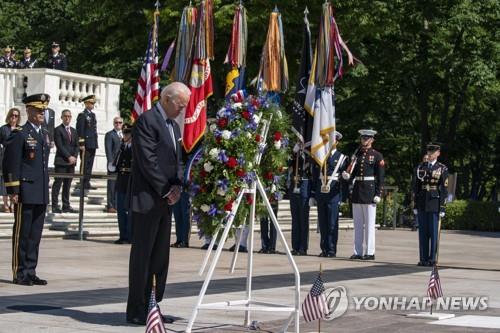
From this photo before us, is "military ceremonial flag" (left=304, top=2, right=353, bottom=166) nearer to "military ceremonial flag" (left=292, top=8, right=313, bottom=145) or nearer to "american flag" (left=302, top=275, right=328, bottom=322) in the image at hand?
"military ceremonial flag" (left=292, top=8, right=313, bottom=145)

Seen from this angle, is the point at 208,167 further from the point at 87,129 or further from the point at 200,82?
the point at 87,129

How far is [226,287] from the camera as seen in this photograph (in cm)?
1371

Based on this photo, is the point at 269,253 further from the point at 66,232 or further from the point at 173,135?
the point at 173,135

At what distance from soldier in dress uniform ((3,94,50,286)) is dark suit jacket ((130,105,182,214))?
3401mm

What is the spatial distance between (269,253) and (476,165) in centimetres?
3025

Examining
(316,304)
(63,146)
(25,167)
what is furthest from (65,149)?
(316,304)

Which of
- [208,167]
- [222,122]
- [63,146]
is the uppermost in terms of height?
[222,122]

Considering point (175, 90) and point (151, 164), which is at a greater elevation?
point (175, 90)

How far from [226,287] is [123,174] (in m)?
6.90

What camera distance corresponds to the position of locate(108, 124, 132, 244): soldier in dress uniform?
2011cm

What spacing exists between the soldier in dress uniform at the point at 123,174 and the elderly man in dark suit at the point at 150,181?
9419 mm

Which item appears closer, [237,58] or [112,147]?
[237,58]

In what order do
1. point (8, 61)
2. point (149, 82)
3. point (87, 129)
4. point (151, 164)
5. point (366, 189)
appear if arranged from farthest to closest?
point (8, 61) → point (87, 129) → point (149, 82) → point (366, 189) → point (151, 164)

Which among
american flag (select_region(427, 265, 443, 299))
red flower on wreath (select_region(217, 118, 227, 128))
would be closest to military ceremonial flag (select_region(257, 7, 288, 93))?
american flag (select_region(427, 265, 443, 299))
